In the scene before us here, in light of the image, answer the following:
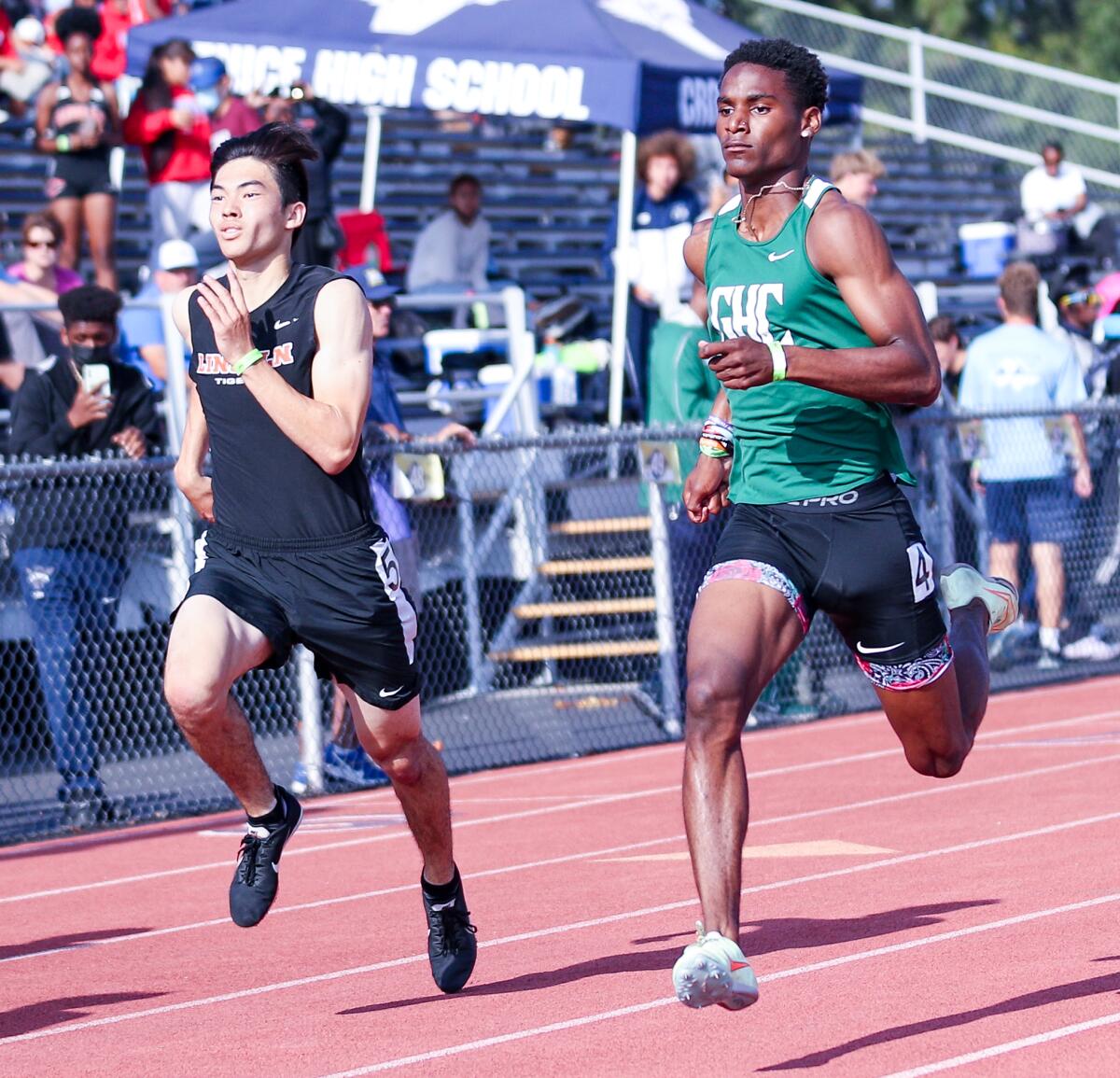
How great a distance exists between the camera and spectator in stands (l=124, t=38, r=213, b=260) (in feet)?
46.2

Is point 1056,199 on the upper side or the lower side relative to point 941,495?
upper

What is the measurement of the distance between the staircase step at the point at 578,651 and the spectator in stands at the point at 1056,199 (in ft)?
34.3

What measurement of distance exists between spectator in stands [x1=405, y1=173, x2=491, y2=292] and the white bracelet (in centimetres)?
1095

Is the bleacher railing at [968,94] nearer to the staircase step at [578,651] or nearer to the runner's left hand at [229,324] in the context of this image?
the staircase step at [578,651]

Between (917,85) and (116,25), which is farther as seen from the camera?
(917,85)

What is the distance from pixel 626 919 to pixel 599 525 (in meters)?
5.36

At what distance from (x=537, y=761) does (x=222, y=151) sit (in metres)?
6.12

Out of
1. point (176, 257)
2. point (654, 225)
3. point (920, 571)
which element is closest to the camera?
point (920, 571)

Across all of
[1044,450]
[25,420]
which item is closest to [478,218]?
[1044,450]

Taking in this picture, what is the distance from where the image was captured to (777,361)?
4.84 m

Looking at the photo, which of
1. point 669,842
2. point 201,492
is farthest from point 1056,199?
point 201,492

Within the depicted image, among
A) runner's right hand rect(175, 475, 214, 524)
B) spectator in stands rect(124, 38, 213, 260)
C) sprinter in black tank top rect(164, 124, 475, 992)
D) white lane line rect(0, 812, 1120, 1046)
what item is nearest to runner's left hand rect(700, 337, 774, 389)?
sprinter in black tank top rect(164, 124, 475, 992)

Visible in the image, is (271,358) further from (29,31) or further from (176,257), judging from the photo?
(29,31)

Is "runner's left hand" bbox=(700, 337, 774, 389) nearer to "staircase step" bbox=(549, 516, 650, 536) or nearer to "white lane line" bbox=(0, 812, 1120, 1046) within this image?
"white lane line" bbox=(0, 812, 1120, 1046)
